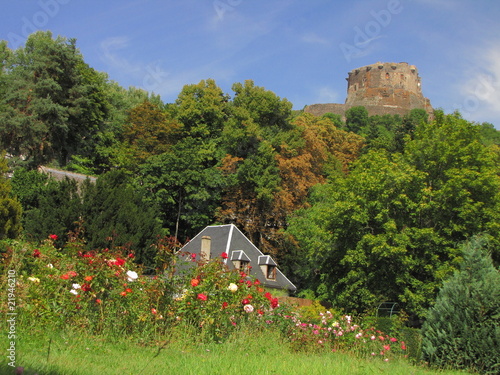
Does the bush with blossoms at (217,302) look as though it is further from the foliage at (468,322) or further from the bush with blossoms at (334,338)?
the foliage at (468,322)

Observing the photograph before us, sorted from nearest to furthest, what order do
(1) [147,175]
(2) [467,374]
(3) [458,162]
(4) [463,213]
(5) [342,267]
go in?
1. (2) [467,374]
2. (4) [463,213]
3. (3) [458,162]
4. (5) [342,267]
5. (1) [147,175]

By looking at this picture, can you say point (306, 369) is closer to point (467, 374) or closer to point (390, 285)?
point (467, 374)

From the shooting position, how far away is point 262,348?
7.38 m

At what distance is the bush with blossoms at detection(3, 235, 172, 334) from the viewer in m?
6.71

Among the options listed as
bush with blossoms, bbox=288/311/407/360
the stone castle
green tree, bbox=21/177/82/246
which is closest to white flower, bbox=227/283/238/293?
bush with blossoms, bbox=288/311/407/360

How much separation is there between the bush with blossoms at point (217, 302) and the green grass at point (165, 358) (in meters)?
0.30

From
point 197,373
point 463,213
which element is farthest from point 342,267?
point 197,373

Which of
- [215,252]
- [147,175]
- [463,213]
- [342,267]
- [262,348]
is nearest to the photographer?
[262,348]

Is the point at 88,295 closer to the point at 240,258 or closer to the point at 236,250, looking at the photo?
the point at 240,258

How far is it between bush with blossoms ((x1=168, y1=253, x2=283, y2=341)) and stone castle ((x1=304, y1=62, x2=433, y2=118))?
96572 mm

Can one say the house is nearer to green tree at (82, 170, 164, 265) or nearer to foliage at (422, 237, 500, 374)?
green tree at (82, 170, 164, 265)

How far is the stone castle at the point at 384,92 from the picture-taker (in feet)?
341

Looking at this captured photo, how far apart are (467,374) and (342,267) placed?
18416mm

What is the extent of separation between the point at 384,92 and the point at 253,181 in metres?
81.0
